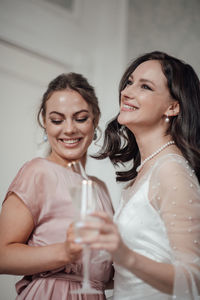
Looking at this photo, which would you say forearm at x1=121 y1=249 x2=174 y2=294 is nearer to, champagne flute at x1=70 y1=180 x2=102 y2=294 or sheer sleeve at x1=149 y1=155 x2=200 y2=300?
sheer sleeve at x1=149 y1=155 x2=200 y2=300

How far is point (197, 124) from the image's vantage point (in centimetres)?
164

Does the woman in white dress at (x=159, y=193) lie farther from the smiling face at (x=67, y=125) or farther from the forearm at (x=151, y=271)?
the smiling face at (x=67, y=125)

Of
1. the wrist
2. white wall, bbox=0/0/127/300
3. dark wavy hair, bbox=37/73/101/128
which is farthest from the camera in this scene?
white wall, bbox=0/0/127/300

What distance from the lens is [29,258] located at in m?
1.38

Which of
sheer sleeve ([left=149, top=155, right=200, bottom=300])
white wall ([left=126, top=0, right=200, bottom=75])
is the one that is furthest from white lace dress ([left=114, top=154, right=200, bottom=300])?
white wall ([left=126, top=0, right=200, bottom=75])

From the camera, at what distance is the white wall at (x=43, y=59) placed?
2.28 meters

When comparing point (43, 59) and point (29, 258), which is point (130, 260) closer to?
point (29, 258)

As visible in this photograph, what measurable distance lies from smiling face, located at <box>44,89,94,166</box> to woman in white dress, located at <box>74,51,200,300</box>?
199mm

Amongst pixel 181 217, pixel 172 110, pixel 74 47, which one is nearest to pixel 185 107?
pixel 172 110

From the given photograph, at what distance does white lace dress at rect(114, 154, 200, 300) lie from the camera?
3.93 ft

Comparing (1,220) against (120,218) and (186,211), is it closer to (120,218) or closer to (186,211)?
(120,218)

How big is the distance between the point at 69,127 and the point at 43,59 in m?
0.98

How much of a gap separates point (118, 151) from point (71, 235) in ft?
3.31

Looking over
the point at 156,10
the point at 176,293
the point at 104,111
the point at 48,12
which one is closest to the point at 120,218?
the point at 176,293
